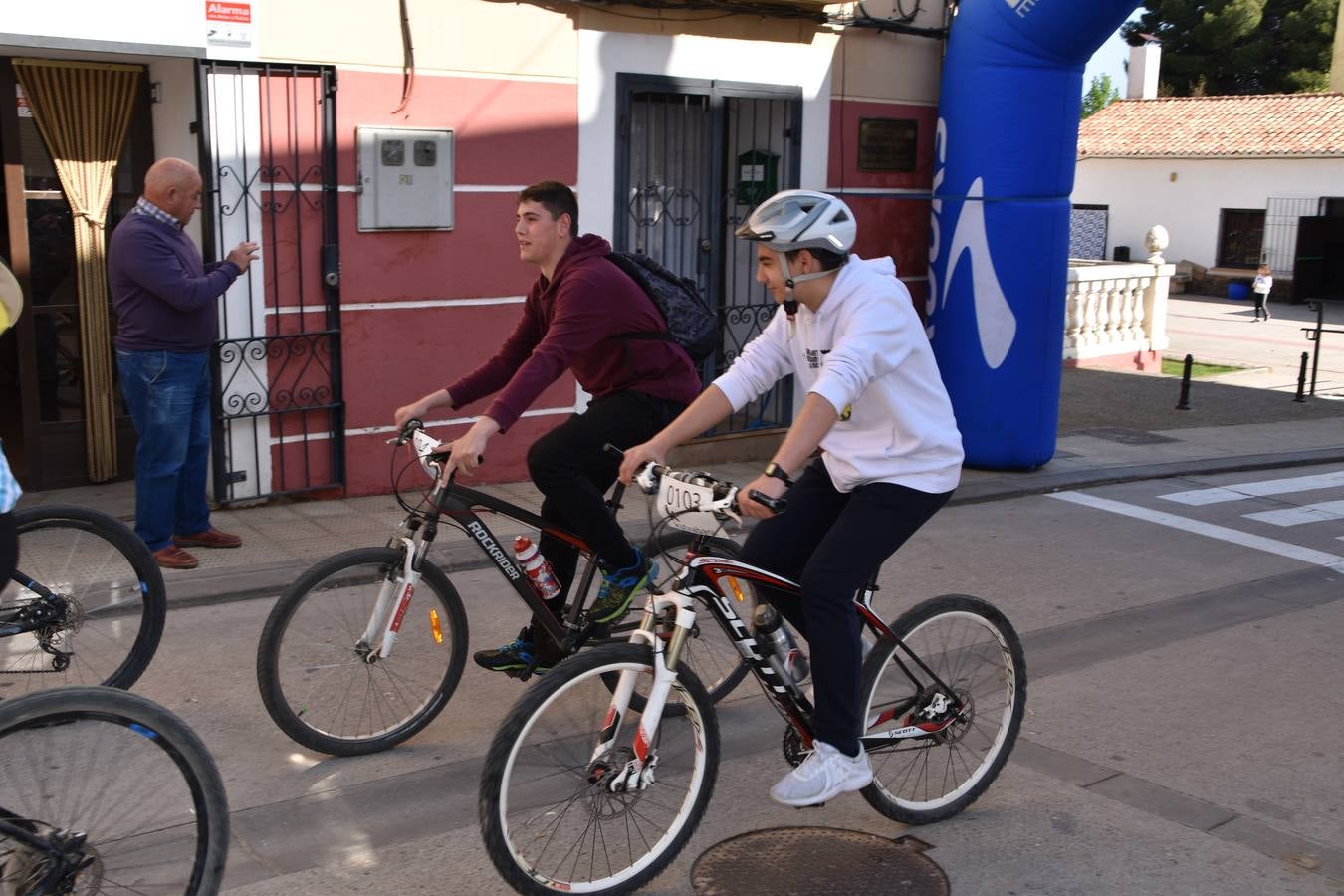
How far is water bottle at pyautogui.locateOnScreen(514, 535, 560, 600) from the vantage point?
4855mm

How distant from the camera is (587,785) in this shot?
3.69m

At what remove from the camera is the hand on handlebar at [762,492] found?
3.63 m

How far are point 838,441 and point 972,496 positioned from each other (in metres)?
5.54

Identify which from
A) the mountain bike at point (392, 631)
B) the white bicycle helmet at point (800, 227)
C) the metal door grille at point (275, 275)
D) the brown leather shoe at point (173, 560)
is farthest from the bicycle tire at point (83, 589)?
the metal door grille at point (275, 275)

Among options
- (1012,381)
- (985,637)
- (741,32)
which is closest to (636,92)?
(741,32)

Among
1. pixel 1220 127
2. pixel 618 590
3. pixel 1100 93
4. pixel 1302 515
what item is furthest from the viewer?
pixel 1100 93

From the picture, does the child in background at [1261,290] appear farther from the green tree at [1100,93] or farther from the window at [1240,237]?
the green tree at [1100,93]

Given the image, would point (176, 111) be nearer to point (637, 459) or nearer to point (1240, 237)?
point (637, 459)

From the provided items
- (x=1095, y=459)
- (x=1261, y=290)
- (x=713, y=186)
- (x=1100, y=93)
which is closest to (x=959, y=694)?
(x=713, y=186)

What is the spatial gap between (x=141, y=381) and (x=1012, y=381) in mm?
5998

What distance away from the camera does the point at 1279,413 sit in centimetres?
1454

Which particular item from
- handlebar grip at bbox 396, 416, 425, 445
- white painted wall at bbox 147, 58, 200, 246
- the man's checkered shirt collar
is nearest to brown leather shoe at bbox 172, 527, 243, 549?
the man's checkered shirt collar

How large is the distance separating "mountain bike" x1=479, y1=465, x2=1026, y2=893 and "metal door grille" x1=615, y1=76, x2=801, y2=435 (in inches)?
221

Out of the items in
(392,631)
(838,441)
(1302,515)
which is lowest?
(1302,515)
